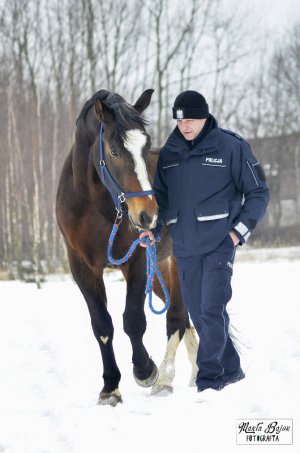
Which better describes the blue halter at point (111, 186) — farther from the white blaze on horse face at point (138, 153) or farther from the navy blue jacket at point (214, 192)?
the navy blue jacket at point (214, 192)

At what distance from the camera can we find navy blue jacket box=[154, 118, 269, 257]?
4.17m

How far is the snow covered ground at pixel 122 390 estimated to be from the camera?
3529 millimetres

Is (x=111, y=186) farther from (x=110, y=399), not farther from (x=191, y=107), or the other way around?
(x=110, y=399)

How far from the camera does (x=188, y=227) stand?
4.29 m

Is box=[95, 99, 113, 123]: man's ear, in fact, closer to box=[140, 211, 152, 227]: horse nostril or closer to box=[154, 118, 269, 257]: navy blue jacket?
box=[154, 118, 269, 257]: navy blue jacket

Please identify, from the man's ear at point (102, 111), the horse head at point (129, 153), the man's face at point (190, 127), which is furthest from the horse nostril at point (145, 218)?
the man's ear at point (102, 111)

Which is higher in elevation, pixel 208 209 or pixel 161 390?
pixel 208 209

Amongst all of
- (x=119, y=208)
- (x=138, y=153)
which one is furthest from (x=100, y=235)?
(x=138, y=153)

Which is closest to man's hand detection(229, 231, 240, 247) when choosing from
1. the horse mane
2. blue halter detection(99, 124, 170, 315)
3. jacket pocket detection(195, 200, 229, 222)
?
jacket pocket detection(195, 200, 229, 222)

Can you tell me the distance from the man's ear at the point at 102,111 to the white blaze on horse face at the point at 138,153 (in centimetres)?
31

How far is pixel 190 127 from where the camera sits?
4.27 m

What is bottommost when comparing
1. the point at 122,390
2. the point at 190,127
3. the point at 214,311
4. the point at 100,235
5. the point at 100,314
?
the point at 122,390

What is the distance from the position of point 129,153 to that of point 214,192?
1.85 ft

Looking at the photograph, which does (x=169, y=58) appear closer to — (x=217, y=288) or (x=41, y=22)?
(x=41, y=22)
